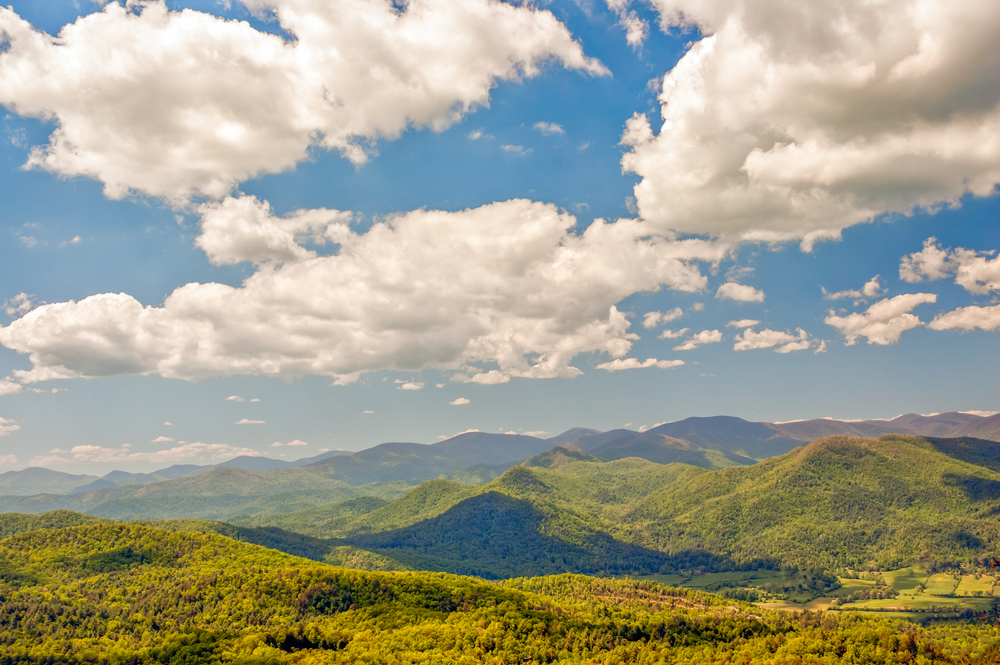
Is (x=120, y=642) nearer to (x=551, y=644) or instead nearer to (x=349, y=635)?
(x=349, y=635)

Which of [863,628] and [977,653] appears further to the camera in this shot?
[863,628]

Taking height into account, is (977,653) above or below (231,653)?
below

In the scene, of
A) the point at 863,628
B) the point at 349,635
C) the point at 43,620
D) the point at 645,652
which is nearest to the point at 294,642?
the point at 349,635

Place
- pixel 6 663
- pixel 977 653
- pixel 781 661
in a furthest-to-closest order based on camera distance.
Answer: pixel 977 653 → pixel 6 663 → pixel 781 661

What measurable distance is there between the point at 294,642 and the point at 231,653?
1861 cm

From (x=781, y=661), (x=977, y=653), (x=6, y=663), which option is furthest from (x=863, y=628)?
(x=6, y=663)

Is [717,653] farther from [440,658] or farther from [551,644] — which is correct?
[440,658]

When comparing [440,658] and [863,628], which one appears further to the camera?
[863,628]

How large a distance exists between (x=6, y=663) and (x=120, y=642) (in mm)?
29131

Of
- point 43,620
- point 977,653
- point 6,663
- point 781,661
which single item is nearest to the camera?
point 781,661

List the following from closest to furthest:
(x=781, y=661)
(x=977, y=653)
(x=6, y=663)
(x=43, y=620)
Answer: (x=781, y=661) → (x=6, y=663) → (x=977, y=653) → (x=43, y=620)

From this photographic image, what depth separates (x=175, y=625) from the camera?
648ft

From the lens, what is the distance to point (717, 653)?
558ft

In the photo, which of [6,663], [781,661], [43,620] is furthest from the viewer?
[43,620]
